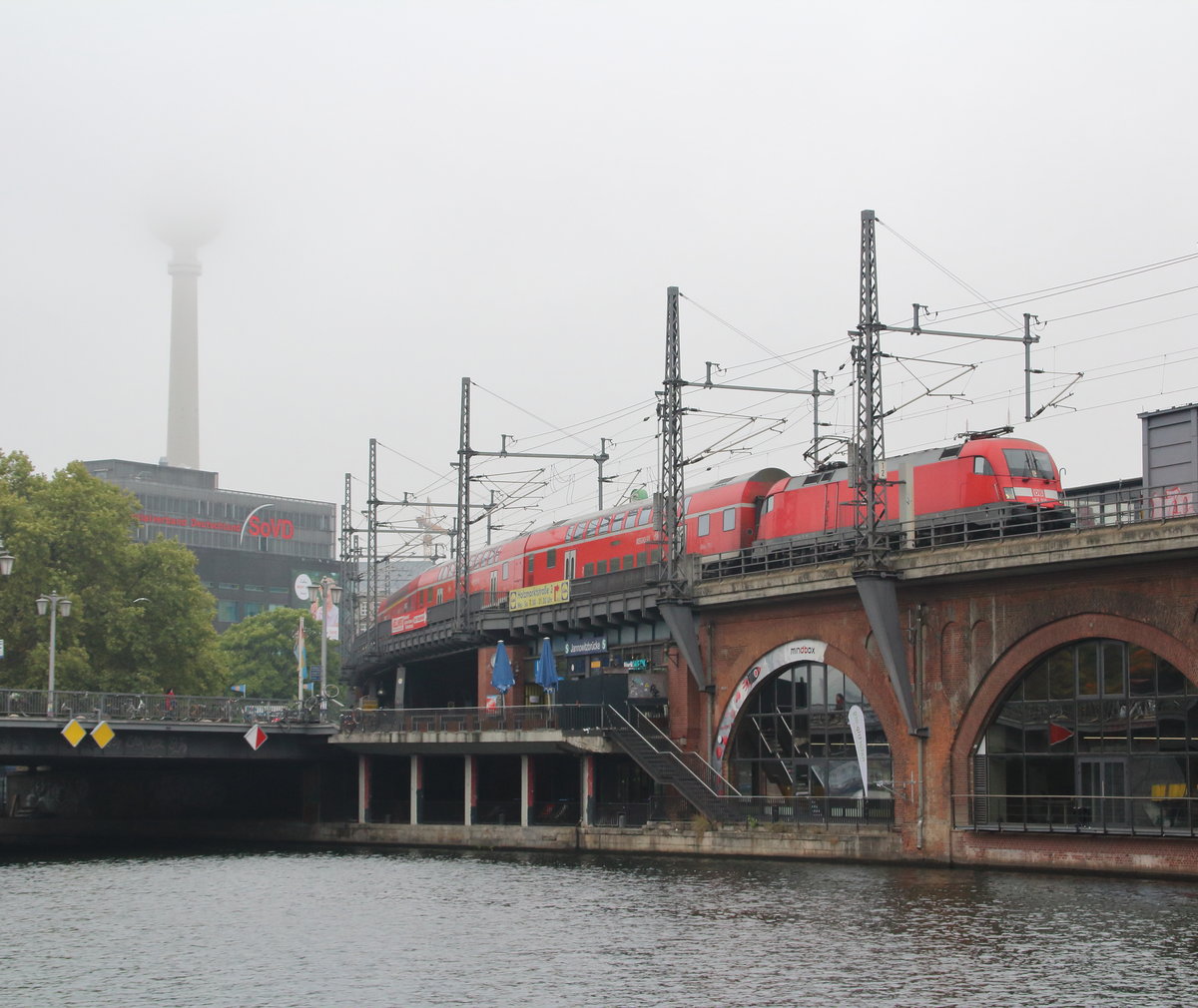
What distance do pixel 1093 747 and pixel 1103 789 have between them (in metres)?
1.28

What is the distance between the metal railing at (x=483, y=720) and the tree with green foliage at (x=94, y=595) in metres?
19.3

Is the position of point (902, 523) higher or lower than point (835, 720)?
higher

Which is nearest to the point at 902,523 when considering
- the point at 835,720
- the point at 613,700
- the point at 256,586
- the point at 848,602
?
the point at 848,602

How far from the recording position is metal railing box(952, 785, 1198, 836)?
46938mm

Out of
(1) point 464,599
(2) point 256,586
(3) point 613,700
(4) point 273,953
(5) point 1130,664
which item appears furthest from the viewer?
(2) point 256,586

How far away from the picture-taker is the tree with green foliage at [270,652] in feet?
484

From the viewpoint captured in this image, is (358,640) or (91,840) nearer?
(91,840)

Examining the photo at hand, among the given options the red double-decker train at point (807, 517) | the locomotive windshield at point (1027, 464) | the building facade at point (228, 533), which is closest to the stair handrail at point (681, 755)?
the red double-decker train at point (807, 517)

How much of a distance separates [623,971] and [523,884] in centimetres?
1815

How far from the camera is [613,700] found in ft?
225

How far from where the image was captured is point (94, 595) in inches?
3671

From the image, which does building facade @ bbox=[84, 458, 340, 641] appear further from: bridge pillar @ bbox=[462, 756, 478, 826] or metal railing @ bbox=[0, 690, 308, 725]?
bridge pillar @ bbox=[462, 756, 478, 826]

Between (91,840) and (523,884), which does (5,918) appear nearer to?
(523,884)

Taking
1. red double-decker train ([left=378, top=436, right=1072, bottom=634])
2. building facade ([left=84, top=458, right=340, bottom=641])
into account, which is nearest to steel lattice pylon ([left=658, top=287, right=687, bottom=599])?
red double-decker train ([left=378, top=436, right=1072, bottom=634])
